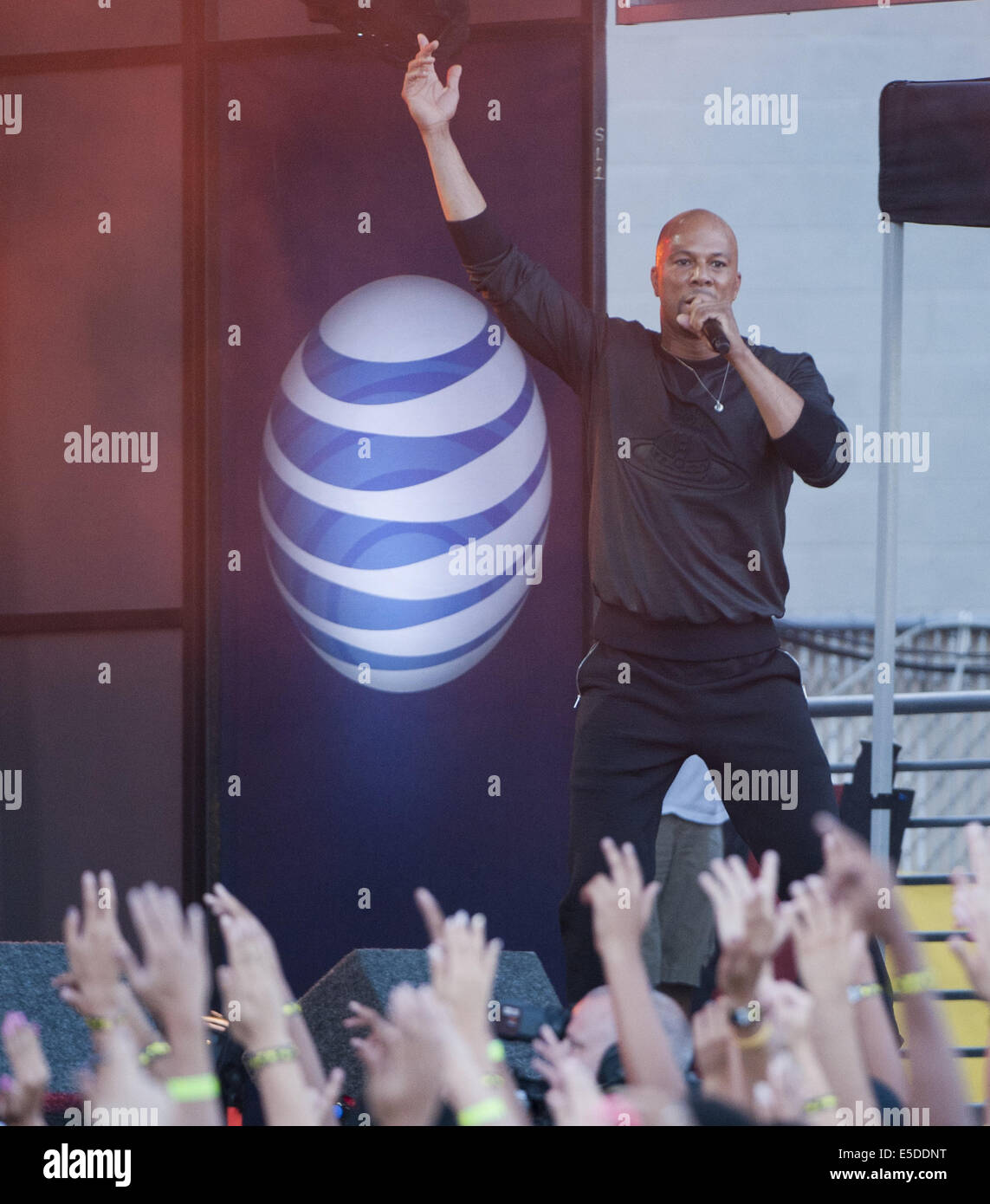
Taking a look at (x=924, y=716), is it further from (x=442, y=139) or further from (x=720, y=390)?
(x=442, y=139)

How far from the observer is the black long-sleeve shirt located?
2801mm

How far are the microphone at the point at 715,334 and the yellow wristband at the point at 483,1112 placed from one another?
5.62 feet

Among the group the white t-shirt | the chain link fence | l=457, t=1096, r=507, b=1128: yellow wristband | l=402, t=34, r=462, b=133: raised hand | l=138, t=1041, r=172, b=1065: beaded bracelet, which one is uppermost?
l=402, t=34, r=462, b=133: raised hand

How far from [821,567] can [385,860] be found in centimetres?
519

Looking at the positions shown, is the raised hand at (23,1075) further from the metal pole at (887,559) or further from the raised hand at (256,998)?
the metal pole at (887,559)

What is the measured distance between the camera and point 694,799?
3520mm

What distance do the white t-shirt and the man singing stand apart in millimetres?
682

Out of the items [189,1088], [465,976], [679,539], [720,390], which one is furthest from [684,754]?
[189,1088]

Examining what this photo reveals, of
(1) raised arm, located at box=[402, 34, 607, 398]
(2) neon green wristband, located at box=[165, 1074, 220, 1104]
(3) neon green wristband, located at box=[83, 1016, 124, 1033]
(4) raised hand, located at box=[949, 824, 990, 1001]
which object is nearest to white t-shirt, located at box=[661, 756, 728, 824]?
(1) raised arm, located at box=[402, 34, 607, 398]

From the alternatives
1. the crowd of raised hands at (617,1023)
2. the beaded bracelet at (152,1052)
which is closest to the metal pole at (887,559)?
the crowd of raised hands at (617,1023)

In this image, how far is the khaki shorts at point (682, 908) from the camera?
338 centimetres

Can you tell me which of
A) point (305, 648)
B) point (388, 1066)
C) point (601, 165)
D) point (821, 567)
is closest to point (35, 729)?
point (305, 648)

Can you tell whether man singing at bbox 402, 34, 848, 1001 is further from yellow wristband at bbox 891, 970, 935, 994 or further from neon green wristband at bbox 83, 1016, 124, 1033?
neon green wristband at bbox 83, 1016, 124, 1033

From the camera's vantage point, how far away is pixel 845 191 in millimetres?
8273
